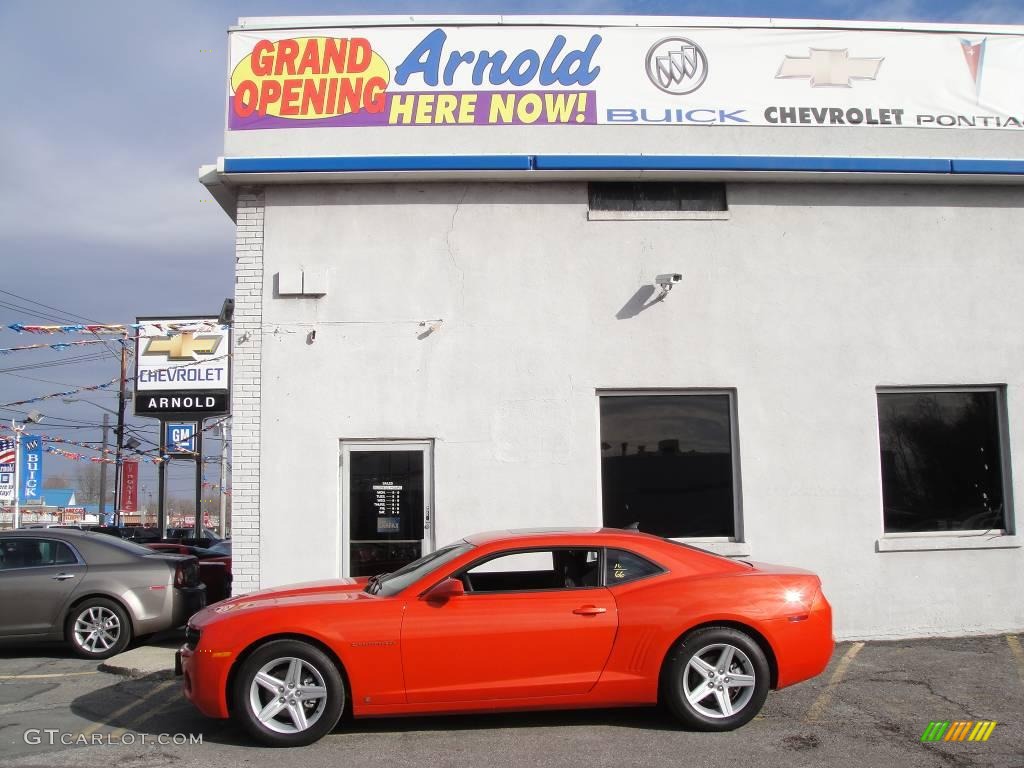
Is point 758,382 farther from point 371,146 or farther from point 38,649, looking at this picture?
point 38,649

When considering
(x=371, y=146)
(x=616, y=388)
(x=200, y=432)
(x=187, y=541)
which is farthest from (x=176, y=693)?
(x=200, y=432)

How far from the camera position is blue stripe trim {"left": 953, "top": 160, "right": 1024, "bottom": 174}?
9867 millimetres

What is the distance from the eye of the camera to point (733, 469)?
955cm

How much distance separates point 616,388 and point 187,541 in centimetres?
1241

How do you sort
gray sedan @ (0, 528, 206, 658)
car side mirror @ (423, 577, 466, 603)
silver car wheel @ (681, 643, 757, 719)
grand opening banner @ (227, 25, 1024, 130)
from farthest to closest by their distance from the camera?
grand opening banner @ (227, 25, 1024, 130) → gray sedan @ (0, 528, 206, 658) → silver car wheel @ (681, 643, 757, 719) → car side mirror @ (423, 577, 466, 603)

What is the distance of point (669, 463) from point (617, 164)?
3170 millimetres

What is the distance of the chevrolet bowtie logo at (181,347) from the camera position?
1068 inches

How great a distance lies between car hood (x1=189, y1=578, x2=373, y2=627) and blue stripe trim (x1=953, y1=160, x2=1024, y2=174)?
768cm

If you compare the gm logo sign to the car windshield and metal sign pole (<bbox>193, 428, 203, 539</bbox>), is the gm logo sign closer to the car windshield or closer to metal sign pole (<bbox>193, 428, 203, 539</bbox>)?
metal sign pole (<bbox>193, 428, 203, 539</bbox>)

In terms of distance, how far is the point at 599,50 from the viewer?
10031 millimetres

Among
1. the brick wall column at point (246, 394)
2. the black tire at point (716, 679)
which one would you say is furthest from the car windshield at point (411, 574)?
the brick wall column at point (246, 394)

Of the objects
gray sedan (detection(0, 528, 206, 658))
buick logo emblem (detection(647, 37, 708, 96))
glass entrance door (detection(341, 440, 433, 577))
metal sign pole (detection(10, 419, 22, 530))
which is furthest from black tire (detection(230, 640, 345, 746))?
metal sign pole (detection(10, 419, 22, 530))

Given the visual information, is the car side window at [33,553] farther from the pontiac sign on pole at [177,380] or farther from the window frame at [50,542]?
the pontiac sign on pole at [177,380]

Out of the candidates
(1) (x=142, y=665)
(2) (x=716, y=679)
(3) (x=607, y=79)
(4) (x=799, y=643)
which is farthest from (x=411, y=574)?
(3) (x=607, y=79)
